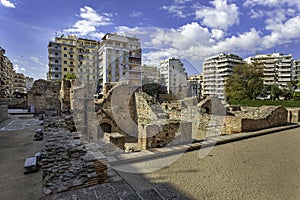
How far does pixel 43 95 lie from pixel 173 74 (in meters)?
11.3

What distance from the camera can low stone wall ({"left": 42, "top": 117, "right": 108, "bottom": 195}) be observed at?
2662 millimetres

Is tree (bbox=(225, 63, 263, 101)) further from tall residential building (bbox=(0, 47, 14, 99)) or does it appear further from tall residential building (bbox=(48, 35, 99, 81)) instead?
tall residential building (bbox=(0, 47, 14, 99))

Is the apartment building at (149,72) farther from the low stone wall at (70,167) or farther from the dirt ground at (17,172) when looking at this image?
the low stone wall at (70,167)

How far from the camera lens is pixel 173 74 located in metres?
11.4

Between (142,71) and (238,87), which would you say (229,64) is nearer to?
(238,87)

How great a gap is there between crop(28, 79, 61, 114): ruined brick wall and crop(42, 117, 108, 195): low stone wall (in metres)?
13.2

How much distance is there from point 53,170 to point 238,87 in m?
26.7

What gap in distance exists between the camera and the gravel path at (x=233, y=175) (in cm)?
303

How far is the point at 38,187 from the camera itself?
3365 millimetres

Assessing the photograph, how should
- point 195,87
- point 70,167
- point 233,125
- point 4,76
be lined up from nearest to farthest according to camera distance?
point 70,167
point 233,125
point 195,87
point 4,76

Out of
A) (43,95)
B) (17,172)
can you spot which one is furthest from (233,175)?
(43,95)

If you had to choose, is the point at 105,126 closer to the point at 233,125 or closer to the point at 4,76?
the point at 233,125

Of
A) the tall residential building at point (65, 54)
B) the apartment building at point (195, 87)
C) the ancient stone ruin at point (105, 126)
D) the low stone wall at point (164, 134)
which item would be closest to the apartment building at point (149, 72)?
the ancient stone ruin at point (105, 126)

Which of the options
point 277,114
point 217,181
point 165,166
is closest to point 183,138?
point 165,166
